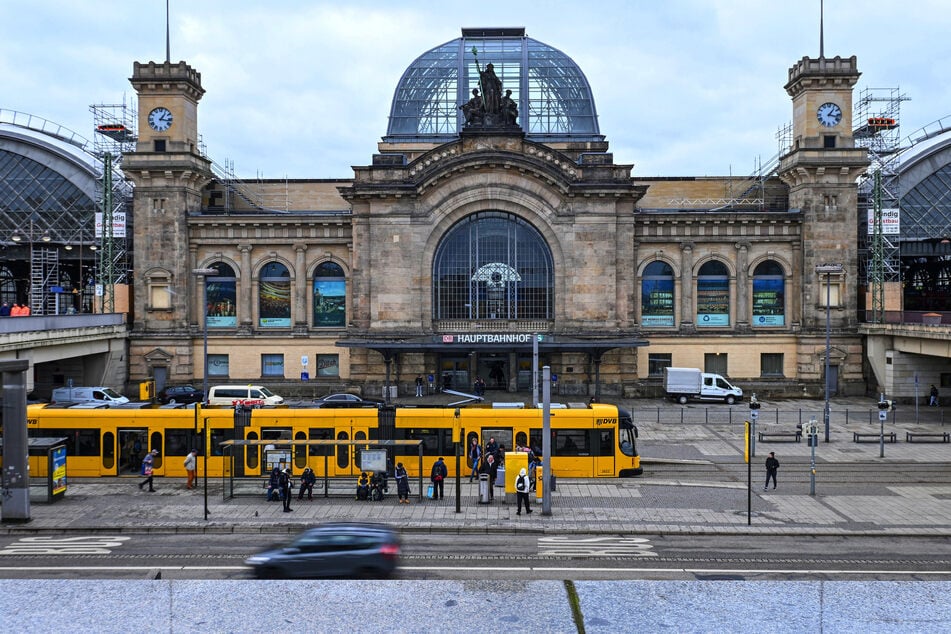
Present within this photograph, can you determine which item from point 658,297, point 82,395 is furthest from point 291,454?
point 658,297

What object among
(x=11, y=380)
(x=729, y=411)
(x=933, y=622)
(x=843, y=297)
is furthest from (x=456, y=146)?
(x=933, y=622)

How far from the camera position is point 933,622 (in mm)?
9602

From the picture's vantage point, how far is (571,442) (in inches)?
1270

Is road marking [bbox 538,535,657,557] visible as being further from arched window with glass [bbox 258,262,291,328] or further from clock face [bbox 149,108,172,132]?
clock face [bbox 149,108,172,132]

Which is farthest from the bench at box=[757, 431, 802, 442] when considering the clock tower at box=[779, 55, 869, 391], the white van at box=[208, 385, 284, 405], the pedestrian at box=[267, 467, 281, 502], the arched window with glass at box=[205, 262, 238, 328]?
the arched window with glass at box=[205, 262, 238, 328]

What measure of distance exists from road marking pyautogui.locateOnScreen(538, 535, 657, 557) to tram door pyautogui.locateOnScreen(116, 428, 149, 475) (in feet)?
59.1

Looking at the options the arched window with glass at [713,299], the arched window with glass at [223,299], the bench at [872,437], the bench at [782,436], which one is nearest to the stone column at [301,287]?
the arched window with glass at [223,299]

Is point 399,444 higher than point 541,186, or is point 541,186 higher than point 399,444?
point 541,186

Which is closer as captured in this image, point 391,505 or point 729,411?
point 391,505

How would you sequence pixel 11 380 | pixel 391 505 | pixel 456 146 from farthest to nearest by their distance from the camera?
pixel 456 146 → pixel 391 505 → pixel 11 380

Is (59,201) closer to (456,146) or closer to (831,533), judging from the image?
(456,146)

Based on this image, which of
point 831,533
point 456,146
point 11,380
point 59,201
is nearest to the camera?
point 831,533

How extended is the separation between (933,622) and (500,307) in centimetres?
4701

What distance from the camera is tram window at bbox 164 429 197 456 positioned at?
107 ft
